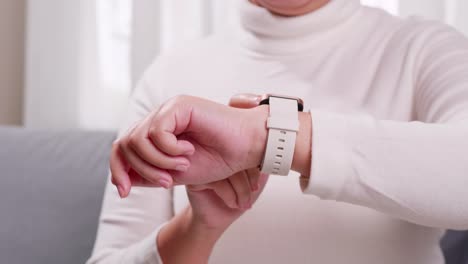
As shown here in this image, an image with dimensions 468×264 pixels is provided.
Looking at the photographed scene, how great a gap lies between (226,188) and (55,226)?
0.68 meters

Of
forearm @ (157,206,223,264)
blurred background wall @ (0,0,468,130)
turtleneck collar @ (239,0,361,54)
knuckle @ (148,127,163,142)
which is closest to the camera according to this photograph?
knuckle @ (148,127,163,142)

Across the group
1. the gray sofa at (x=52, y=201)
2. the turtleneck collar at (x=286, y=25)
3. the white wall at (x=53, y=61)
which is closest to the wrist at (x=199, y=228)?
the turtleneck collar at (x=286, y=25)

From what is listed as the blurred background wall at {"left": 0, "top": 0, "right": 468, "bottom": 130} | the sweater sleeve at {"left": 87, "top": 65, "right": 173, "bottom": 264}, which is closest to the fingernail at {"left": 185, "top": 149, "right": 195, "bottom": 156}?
the sweater sleeve at {"left": 87, "top": 65, "right": 173, "bottom": 264}

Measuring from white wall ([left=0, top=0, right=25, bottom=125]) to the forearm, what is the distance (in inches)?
49.6

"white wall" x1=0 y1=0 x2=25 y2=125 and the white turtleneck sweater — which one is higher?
the white turtleneck sweater

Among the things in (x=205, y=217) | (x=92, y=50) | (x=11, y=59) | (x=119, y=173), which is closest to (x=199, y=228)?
(x=205, y=217)

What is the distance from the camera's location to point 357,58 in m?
1.08

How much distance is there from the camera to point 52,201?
55.1 inches

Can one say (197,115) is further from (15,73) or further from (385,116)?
(15,73)

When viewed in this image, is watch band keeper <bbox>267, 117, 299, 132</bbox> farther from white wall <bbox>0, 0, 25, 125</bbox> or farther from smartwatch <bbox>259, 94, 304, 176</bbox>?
white wall <bbox>0, 0, 25, 125</bbox>

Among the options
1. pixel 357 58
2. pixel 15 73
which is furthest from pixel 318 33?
pixel 15 73

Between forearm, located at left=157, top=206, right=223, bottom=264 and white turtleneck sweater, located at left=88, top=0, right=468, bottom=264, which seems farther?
forearm, located at left=157, top=206, right=223, bottom=264

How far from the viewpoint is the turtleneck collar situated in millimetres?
1093

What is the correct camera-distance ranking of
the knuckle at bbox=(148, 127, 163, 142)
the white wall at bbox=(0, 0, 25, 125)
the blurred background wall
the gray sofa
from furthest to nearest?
the white wall at bbox=(0, 0, 25, 125) → the blurred background wall → the gray sofa → the knuckle at bbox=(148, 127, 163, 142)
